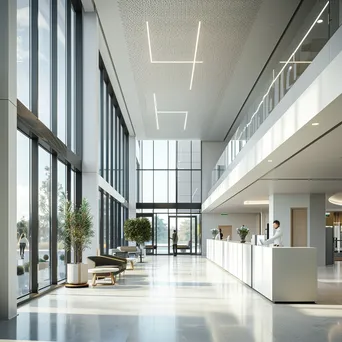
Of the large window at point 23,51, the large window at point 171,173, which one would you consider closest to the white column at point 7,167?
the large window at point 23,51

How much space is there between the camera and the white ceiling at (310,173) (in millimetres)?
10016

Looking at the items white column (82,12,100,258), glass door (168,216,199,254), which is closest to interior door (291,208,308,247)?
white column (82,12,100,258)

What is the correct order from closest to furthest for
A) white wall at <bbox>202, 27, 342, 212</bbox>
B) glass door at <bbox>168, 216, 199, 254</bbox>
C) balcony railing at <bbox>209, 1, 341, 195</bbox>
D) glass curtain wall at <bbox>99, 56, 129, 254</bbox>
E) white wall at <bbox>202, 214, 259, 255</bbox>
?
white wall at <bbox>202, 27, 342, 212</bbox> → balcony railing at <bbox>209, 1, 341, 195</bbox> → glass curtain wall at <bbox>99, 56, 129, 254</bbox> → glass door at <bbox>168, 216, 199, 254</bbox> → white wall at <bbox>202, 214, 259, 255</bbox>

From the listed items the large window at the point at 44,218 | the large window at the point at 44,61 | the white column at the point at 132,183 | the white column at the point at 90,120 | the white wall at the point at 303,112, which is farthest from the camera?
the white column at the point at 132,183

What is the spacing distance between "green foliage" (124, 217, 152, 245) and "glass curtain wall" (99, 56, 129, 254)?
821mm

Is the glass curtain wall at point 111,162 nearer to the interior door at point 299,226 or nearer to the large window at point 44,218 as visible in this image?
the large window at point 44,218

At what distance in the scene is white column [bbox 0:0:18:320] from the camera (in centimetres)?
793

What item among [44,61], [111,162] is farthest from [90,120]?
[111,162]

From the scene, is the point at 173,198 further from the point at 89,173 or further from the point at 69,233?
the point at 69,233

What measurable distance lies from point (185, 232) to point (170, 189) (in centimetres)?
297

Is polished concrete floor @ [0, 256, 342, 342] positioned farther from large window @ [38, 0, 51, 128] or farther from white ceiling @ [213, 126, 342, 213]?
large window @ [38, 0, 51, 128]

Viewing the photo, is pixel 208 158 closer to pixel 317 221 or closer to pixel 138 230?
pixel 138 230

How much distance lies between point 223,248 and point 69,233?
8.27 metres

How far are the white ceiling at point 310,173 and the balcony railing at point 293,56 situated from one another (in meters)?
1.30
